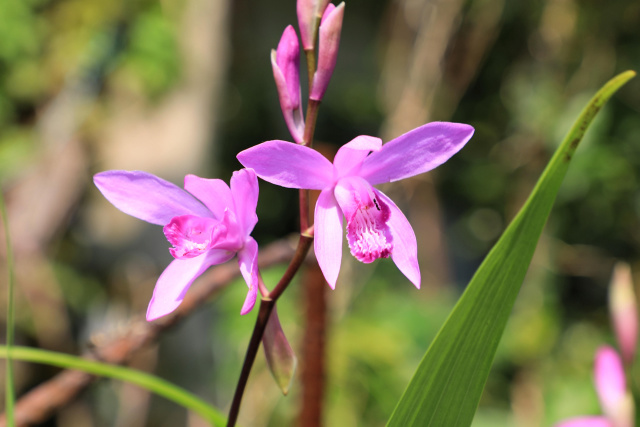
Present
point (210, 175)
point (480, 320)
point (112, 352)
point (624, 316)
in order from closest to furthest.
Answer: point (480, 320) → point (624, 316) → point (112, 352) → point (210, 175)

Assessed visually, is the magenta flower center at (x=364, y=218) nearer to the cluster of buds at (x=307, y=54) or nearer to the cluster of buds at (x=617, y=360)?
the cluster of buds at (x=307, y=54)

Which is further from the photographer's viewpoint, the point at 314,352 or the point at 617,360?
the point at 314,352

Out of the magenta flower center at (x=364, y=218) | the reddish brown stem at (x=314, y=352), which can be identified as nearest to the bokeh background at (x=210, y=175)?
the reddish brown stem at (x=314, y=352)

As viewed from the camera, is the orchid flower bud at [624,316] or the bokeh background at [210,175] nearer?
the orchid flower bud at [624,316]

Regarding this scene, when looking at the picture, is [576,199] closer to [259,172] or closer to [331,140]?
[331,140]

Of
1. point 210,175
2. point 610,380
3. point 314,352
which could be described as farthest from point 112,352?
point 210,175

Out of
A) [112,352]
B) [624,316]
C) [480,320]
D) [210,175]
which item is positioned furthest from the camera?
[210,175]

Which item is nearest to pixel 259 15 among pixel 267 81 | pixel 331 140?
pixel 267 81

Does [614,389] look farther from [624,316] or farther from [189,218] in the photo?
[189,218]
